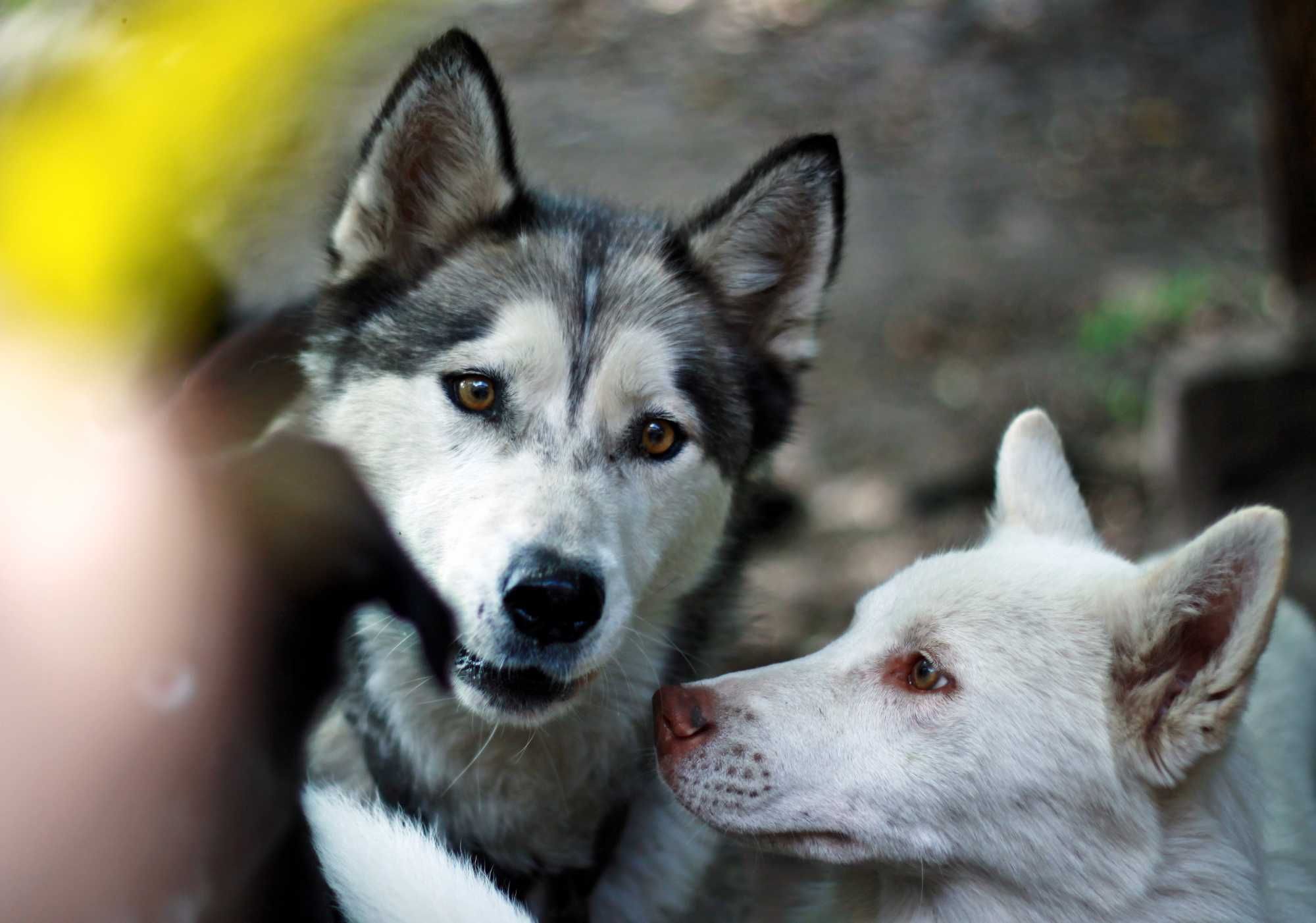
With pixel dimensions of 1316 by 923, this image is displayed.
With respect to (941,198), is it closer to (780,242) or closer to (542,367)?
(780,242)

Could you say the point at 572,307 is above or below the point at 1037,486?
above

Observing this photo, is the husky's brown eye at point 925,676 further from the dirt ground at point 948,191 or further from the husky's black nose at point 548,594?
the dirt ground at point 948,191

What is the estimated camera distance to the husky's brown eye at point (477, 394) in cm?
233

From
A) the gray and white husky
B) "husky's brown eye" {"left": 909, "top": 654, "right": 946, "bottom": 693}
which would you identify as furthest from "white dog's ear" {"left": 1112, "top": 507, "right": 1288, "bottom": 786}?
the gray and white husky

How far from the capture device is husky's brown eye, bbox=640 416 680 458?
7.96 ft

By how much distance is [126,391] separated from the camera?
2.07 meters

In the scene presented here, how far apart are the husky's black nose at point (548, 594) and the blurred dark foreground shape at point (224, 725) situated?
228 millimetres

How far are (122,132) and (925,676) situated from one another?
159 cm

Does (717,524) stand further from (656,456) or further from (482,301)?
(482,301)

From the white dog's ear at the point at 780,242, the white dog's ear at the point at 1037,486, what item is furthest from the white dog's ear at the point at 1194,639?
the white dog's ear at the point at 780,242

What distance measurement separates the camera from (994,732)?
2.04 m

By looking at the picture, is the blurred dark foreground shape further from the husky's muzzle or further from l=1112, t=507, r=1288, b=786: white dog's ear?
l=1112, t=507, r=1288, b=786: white dog's ear

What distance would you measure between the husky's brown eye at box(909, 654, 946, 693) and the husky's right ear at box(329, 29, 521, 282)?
135cm

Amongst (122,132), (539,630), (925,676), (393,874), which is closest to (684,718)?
(539,630)
